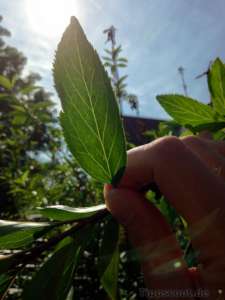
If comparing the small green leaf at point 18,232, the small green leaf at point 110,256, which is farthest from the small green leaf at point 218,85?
the small green leaf at point 18,232

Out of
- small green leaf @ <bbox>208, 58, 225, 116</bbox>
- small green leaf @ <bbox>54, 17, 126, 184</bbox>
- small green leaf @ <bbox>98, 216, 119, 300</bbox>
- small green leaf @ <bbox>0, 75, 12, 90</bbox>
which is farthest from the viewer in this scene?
small green leaf @ <bbox>0, 75, 12, 90</bbox>

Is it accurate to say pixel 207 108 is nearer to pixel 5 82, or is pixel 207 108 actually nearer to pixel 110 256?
pixel 110 256

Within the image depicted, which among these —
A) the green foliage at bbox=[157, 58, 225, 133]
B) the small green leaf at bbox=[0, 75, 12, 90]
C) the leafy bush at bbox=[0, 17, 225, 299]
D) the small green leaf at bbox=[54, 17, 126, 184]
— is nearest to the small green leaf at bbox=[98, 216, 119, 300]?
the leafy bush at bbox=[0, 17, 225, 299]

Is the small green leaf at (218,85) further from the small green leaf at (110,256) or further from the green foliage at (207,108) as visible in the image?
the small green leaf at (110,256)

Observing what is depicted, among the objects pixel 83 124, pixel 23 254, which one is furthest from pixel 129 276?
pixel 83 124

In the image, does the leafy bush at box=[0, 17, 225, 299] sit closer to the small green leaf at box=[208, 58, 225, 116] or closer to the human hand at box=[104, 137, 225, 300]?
the human hand at box=[104, 137, 225, 300]
